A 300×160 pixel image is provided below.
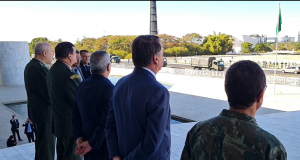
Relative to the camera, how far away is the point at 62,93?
2660 mm

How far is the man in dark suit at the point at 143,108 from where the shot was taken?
61.4 inches

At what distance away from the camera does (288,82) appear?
1806cm

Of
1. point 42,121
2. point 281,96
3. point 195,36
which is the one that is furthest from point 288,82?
point 195,36

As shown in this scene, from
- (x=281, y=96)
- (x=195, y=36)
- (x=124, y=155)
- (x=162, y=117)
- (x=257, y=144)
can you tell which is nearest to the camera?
(x=257, y=144)

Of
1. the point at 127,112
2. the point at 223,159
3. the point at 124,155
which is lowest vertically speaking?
the point at 124,155

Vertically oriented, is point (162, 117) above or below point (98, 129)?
above

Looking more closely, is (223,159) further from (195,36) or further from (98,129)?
(195,36)

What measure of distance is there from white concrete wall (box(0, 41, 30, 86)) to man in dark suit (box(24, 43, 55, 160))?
804 inches

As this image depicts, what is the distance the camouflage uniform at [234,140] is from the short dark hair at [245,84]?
0.06 metres

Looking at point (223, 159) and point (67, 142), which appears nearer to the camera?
point (223, 159)

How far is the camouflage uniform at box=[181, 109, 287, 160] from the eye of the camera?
108 centimetres

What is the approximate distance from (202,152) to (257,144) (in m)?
0.26

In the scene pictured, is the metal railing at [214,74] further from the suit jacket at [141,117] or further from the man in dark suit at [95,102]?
the suit jacket at [141,117]

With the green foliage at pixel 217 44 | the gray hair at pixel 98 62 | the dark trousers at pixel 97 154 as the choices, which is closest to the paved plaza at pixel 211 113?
the dark trousers at pixel 97 154
